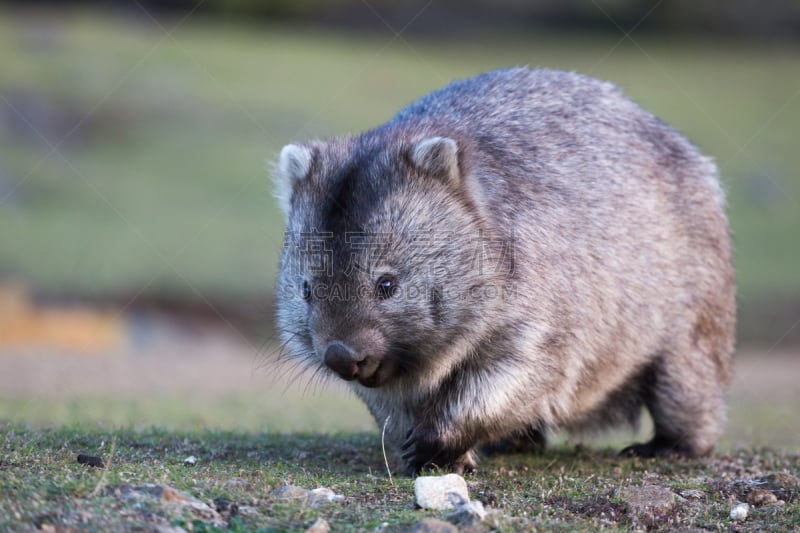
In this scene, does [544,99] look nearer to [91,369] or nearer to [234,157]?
[91,369]

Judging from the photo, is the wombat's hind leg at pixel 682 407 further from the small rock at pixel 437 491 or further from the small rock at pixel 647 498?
the small rock at pixel 437 491

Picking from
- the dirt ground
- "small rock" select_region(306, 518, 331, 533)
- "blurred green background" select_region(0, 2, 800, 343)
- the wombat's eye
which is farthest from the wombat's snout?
"blurred green background" select_region(0, 2, 800, 343)

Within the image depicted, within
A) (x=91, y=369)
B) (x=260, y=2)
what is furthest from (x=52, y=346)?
(x=260, y=2)

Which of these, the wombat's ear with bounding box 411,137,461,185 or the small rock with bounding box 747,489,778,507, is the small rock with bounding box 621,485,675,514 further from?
the wombat's ear with bounding box 411,137,461,185

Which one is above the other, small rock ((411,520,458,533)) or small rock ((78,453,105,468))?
small rock ((78,453,105,468))

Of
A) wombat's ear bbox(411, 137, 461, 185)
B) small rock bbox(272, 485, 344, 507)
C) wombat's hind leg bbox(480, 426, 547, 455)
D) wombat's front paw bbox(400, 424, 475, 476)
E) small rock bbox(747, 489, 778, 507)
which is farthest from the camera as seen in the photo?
wombat's hind leg bbox(480, 426, 547, 455)

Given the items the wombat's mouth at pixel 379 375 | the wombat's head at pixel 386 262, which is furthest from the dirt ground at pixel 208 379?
the wombat's mouth at pixel 379 375

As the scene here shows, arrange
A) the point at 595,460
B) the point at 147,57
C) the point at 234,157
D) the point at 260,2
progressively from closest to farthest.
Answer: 1. the point at 595,460
2. the point at 234,157
3. the point at 147,57
4. the point at 260,2
